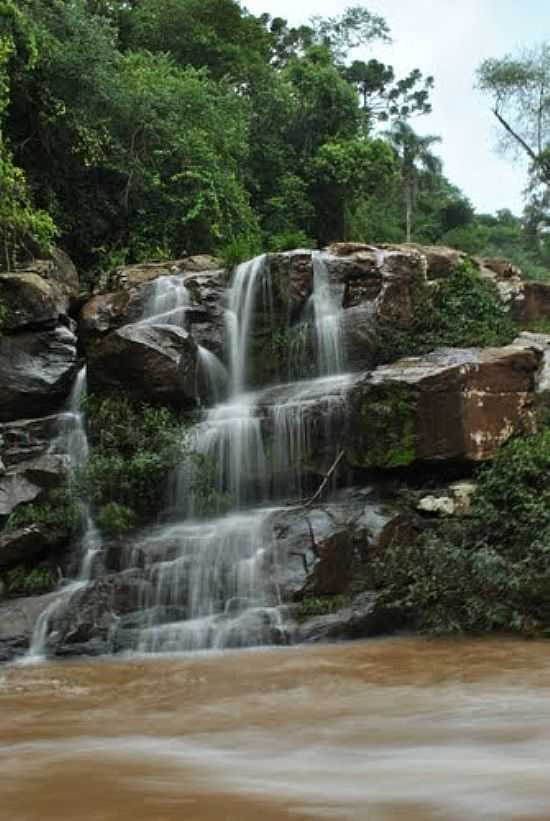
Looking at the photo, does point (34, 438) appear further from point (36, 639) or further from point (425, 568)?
point (425, 568)

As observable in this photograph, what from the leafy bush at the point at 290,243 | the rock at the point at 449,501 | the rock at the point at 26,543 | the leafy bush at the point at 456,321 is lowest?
the rock at the point at 26,543

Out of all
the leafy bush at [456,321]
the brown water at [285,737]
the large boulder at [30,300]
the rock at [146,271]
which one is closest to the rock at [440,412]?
the leafy bush at [456,321]

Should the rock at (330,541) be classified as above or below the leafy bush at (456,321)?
below

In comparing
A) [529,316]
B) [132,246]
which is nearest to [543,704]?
[529,316]

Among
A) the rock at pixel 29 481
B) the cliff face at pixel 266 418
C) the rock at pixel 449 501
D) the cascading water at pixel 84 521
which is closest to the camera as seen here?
the cascading water at pixel 84 521

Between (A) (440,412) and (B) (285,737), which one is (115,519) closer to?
(A) (440,412)

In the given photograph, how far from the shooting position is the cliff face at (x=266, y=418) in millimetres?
9500

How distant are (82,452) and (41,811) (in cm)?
955

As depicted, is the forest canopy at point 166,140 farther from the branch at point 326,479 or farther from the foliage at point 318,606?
the foliage at point 318,606

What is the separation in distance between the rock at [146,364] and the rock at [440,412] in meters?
2.86

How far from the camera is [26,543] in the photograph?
10555 mm

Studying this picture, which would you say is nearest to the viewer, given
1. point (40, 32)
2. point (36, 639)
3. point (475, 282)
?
point (36, 639)

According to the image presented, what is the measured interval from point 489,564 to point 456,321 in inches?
231

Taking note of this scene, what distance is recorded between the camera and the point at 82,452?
40.4ft
